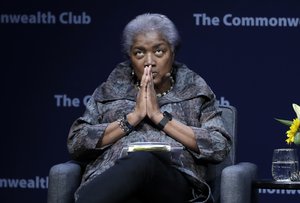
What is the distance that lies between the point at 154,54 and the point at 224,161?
57 centimetres

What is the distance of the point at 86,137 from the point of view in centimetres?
374

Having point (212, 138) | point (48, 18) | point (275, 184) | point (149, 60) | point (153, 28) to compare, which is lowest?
point (275, 184)

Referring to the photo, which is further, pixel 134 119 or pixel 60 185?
pixel 134 119

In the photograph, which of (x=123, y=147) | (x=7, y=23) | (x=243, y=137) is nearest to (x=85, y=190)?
(x=123, y=147)

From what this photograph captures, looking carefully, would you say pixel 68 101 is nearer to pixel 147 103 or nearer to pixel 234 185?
pixel 147 103

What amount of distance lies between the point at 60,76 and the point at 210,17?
0.87m

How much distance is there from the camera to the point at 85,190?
10.8ft

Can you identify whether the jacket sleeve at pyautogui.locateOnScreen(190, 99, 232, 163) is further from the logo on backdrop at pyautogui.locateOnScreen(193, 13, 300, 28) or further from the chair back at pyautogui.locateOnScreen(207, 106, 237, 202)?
the logo on backdrop at pyautogui.locateOnScreen(193, 13, 300, 28)

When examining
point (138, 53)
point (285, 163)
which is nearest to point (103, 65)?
point (138, 53)

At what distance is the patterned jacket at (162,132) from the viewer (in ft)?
12.0

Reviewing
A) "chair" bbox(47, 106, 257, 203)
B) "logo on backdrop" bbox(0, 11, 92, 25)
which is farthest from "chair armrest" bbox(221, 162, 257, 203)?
"logo on backdrop" bbox(0, 11, 92, 25)

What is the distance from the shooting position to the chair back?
3865mm

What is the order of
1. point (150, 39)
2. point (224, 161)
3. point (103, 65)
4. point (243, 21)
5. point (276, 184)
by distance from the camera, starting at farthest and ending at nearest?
point (103, 65)
point (243, 21)
point (224, 161)
point (150, 39)
point (276, 184)

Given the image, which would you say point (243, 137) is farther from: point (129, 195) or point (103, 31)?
point (129, 195)
